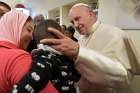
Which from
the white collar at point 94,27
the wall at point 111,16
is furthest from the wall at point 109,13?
the white collar at point 94,27

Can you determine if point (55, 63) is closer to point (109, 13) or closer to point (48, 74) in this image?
point (48, 74)

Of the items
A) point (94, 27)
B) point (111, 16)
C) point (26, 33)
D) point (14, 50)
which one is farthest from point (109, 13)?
point (14, 50)

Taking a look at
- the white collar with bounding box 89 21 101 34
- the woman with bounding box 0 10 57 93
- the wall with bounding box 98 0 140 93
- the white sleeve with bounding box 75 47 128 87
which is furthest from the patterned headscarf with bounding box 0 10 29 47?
the wall with bounding box 98 0 140 93

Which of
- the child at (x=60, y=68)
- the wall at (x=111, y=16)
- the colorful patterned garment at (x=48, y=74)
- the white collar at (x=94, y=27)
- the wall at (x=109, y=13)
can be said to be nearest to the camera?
the colorful patterned garment at (x=48, y=74)

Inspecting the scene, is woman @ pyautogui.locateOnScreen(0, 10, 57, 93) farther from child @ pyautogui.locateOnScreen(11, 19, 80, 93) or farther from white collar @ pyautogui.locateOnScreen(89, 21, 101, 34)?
white collar @ pyautogui.locateOnScreen(89, 21, 101, 34)

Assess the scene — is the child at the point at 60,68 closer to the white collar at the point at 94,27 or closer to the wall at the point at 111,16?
the white collar at the point at 94,27

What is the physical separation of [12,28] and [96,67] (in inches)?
16.3

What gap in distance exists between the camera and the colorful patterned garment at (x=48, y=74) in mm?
895

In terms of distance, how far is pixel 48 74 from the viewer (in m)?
0.95

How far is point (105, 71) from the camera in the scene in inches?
42.5

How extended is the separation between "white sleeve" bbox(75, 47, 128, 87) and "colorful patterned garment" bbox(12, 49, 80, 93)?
0.20ft

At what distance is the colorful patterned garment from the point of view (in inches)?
35.2

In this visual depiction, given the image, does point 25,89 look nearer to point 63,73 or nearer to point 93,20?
Answer: point 63,73

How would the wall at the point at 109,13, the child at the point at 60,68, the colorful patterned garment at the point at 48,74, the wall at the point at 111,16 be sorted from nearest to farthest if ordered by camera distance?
the colorful patterned garment at the point at 48,74
the child at the point at 60,68
the wall at the point at 111,16
the wall at the point at 109,13
